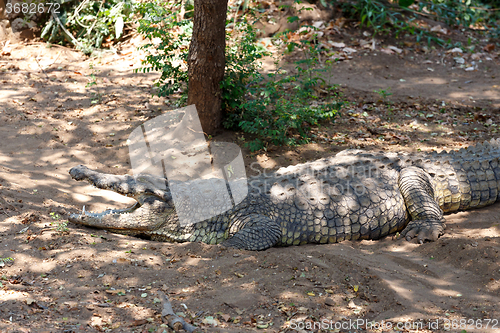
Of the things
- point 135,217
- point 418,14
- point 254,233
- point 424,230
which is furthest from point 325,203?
point 418,14

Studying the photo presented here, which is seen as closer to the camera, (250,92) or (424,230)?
(424,230)

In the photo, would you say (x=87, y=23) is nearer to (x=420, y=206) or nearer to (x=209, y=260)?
(x=209, y=260)

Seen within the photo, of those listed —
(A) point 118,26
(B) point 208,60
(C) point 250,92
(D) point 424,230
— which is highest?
(A) point 118,26

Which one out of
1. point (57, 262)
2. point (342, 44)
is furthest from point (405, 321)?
point (342, 44)

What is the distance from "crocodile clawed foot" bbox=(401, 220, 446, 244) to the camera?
4414 mm

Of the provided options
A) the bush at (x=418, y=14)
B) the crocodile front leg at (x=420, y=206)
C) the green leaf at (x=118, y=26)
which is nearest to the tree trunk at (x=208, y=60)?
the crocodile front leg at (x=420, y=206)

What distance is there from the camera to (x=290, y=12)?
33.3ft

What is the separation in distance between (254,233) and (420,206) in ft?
6.35

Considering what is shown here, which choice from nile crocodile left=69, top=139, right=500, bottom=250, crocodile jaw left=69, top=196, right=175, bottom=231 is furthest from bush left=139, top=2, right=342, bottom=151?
crocodile jaw left=69, top=196, right=175, bottom=231

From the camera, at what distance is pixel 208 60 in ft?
20.2

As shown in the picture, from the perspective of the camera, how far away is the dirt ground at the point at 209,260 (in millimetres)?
2992

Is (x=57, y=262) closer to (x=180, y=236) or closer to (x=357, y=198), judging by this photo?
(x=180, y=236)

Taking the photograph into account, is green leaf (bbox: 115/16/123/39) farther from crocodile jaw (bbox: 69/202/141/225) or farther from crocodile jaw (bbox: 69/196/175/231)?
crocodile jaw (bbox: 69/202/141/225)

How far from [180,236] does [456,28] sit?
10.0m
